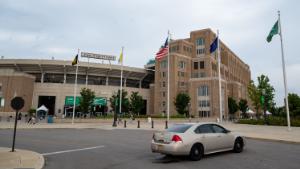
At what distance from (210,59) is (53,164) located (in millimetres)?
74078

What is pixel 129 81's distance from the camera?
89.1 metres

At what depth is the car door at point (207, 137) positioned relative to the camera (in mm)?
8961

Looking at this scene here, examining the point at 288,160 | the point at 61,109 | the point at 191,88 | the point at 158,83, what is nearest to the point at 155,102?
the point at 158,83

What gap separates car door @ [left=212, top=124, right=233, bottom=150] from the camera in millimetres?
9555

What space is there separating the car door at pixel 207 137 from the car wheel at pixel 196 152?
0.74ft

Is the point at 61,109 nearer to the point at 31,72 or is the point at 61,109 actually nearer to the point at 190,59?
the point at 31,72

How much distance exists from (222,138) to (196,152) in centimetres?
163

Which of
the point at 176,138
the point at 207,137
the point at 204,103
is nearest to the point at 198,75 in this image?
the point at 204,103

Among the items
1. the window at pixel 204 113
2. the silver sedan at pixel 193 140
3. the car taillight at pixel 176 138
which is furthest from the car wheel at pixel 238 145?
the window at pixel 204 113

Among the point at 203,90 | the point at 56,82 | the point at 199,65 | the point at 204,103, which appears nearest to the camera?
the point at 204,103

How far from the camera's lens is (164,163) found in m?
8.16

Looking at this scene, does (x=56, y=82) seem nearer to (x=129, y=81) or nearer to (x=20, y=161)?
(x=129, y=81)

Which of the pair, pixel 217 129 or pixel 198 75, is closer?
pixel 217 129

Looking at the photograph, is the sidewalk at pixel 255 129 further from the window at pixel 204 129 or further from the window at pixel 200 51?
the window at pixel 200 51
